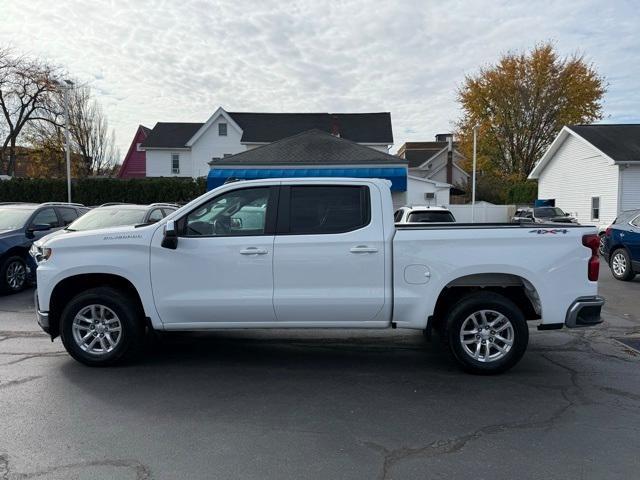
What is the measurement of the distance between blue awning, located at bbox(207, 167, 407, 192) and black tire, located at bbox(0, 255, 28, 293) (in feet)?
47.2

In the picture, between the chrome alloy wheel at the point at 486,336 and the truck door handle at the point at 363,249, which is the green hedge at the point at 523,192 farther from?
the truck door handle at the point at 363,249

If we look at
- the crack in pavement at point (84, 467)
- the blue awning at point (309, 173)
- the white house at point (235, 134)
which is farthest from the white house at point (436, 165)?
the crack in pavement at point (84, 467)

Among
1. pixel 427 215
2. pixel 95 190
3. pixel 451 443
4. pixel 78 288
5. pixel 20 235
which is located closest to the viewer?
pixel 451 443

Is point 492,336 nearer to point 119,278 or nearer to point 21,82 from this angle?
point 119,278

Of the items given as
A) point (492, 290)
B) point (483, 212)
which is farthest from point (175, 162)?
point (492, 290)

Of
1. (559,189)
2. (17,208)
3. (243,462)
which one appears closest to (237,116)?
(559,189)

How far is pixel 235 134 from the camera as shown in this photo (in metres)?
42.2

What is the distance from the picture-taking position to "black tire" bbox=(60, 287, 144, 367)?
5328mm

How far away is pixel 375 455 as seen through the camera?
360 centimetres

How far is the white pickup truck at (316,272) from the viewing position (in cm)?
507

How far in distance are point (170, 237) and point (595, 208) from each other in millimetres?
25644

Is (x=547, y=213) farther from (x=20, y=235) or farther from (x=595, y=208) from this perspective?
(x=20, y=235)

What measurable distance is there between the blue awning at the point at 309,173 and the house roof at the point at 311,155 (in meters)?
0.42

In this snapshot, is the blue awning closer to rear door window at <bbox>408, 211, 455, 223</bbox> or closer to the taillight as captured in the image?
rear door window at <bbox>408, 211, 455, 223</bbox>
